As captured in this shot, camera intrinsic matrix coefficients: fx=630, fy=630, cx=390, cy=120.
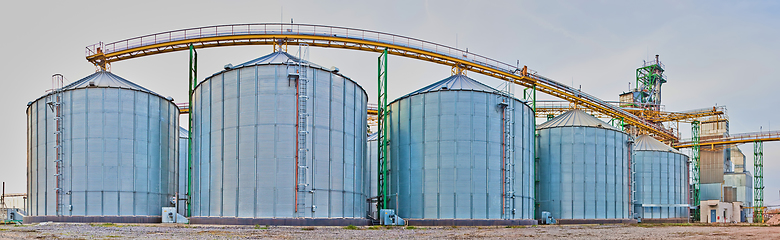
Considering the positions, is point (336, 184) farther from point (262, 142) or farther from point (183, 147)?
point (183, 147)

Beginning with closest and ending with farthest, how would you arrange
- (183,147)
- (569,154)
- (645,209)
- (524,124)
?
(524,124) → (183,147) → (569,154) → (645,209)

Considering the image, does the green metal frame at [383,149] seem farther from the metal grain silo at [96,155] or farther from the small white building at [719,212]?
the small white building at [719,212]

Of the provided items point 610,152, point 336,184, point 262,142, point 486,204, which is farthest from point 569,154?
point 262,142

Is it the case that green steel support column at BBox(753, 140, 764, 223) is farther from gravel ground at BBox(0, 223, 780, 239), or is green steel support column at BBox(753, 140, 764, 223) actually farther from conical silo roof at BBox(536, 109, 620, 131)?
gravel ground at BBox(0, 223, 780, 239)

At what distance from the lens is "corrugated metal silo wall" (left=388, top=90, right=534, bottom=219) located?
43.6 metres

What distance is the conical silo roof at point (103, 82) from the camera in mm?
44656

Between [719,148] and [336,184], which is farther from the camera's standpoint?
[719,148]

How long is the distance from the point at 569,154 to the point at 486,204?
1506 centimetres

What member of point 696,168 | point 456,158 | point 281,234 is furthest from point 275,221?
point 696,168

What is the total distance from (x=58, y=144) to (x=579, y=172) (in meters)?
41.3

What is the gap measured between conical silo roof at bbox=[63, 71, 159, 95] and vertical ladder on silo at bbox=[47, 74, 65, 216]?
1.00 meters

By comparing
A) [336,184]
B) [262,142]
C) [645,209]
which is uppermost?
[262,142]

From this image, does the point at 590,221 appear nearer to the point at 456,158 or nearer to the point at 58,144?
the point at 456,158

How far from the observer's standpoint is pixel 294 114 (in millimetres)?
38156
